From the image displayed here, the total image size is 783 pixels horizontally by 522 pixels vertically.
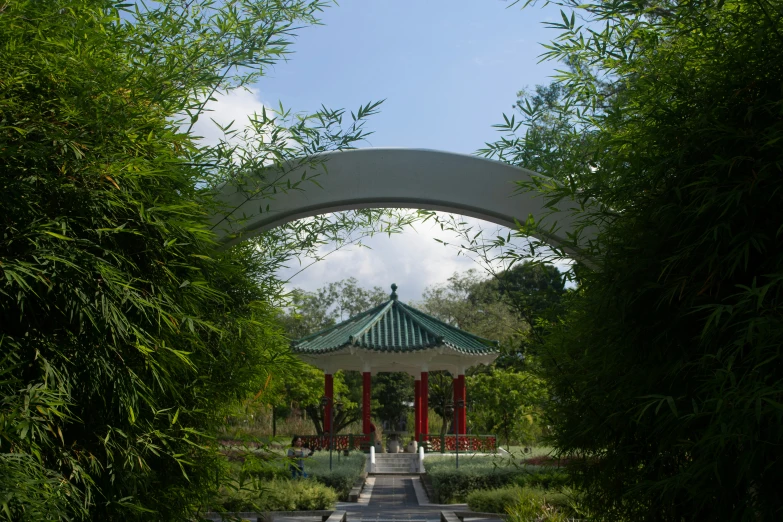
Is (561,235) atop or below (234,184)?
below

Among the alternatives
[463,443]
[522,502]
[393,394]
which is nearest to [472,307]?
[393,394]

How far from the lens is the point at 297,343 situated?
13.7 m

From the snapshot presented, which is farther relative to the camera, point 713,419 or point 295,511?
point 295,511

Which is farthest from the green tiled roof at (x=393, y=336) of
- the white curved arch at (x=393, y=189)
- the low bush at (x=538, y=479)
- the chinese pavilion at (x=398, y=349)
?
the white curved arch at (x=393, y=189)

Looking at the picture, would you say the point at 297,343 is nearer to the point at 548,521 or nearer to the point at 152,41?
the point at 548,521

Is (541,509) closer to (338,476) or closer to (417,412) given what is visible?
(338,476)

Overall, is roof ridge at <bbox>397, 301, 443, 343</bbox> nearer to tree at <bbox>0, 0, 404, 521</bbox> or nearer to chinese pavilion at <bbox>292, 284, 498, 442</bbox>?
chinese pavilion at <bbox>292, 284, 498, 442</bbox>

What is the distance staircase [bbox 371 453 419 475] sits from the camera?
12844 millimetres

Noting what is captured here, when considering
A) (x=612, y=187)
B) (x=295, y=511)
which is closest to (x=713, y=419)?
(x=612, y=187)

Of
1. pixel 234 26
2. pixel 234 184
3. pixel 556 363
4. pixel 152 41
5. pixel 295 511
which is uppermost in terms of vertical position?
pixel 234 26

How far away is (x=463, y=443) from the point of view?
1262cm

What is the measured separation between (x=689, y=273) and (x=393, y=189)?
155 centimetres

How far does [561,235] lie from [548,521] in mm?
2389

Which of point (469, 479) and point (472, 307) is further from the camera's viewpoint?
point (472, 307)
